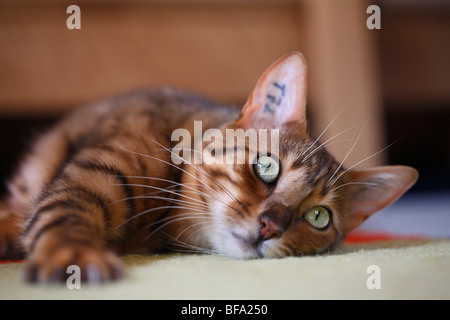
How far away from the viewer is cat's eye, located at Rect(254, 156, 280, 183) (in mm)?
1148

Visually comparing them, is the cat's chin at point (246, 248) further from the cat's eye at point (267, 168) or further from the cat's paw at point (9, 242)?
the cat's paw at point (9, 242)

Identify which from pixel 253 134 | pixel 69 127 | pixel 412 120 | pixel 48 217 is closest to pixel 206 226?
pixel 253 134

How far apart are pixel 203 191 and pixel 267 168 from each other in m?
0.18

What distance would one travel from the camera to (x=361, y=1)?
2.71m

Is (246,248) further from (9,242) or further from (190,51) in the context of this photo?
(190,51)

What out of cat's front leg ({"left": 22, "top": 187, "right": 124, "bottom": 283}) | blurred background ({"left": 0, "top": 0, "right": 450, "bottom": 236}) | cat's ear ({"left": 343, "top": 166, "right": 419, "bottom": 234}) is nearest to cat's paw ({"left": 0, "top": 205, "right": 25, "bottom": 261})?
cat's front leg ({"left": 22, "top": 187, "right": 124, "bottom": 283})

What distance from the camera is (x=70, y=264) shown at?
0.77 meters

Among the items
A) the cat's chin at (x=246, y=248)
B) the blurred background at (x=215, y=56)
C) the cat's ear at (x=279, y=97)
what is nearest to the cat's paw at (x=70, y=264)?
the cat's chin at (x=246, y=248)

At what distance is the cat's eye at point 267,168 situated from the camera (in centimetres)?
115

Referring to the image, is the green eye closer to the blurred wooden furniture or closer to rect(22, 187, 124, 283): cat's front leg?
rect(22, 187, 124, 283): cat's front leg

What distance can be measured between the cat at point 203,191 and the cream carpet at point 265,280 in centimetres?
8

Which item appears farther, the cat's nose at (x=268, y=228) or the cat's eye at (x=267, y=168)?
the cat's eye at (x=267, y=168)

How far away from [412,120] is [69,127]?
9.10 ft

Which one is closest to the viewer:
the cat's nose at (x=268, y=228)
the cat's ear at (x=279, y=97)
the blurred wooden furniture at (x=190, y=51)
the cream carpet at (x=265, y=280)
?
the cream carpet at (x=265, y=280)
